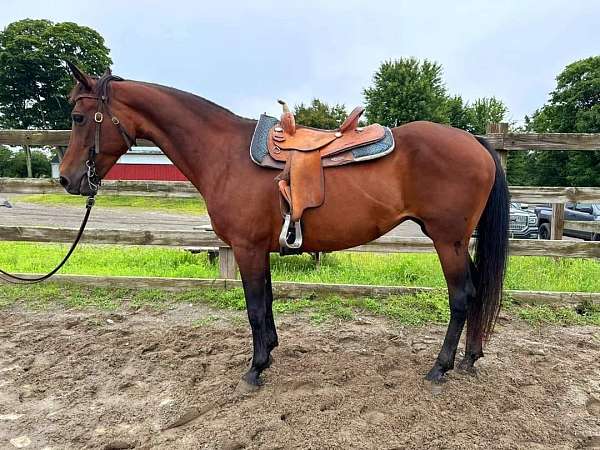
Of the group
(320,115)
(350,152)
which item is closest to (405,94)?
(320,115)

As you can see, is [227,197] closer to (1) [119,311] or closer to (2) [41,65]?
(1) [119,311]

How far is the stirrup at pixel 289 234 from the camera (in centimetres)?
248

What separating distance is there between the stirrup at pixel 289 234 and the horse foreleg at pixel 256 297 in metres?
0.18

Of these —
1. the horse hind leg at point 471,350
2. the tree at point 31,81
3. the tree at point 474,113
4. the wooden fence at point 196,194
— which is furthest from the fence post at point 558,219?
the tree at point 31,81

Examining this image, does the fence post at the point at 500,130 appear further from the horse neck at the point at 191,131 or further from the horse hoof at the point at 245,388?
the horse hoof at the point at 245,388

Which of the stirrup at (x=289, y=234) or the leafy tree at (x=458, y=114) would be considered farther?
the leafy tree at (x=458, y=114)

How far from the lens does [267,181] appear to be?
255 cm

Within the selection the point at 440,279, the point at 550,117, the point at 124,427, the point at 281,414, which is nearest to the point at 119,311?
the point at 124,427

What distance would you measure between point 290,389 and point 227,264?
211 cm

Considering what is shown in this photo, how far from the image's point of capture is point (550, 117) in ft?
87.4

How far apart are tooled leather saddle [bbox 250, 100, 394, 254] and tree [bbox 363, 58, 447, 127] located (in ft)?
86.5

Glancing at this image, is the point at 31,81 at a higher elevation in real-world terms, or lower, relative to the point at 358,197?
higher

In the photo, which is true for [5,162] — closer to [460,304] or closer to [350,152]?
[350,152]

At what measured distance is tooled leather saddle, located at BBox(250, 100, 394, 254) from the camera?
247 centimetres
